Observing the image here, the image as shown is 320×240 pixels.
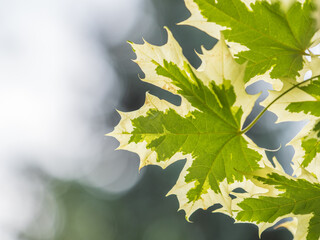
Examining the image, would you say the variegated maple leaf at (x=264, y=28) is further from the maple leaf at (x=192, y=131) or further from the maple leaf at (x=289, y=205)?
the maple leaf at (x=289, y=205)

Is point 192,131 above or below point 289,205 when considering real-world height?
above

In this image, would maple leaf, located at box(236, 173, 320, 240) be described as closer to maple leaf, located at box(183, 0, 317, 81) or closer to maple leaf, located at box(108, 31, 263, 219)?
maple leaf, located at box(108, 31, 263, 219)

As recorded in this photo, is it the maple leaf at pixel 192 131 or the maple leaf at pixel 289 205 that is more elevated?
the maple leaf at pixel 192 131

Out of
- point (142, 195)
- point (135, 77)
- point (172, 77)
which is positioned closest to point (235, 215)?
point (172, 77)

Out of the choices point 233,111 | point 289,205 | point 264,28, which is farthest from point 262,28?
point 289,205

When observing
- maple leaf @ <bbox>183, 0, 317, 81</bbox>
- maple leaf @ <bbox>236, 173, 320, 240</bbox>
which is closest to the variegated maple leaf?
maple leaf @ <bbox>183, 0, 317, 81</bbox>

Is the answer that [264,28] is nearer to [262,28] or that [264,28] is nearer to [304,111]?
[262,28]

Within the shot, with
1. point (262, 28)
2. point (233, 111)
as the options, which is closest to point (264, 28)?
point (262, 28)

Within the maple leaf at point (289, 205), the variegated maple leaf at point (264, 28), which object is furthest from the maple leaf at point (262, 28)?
the maple leaf at point (289, 205)
